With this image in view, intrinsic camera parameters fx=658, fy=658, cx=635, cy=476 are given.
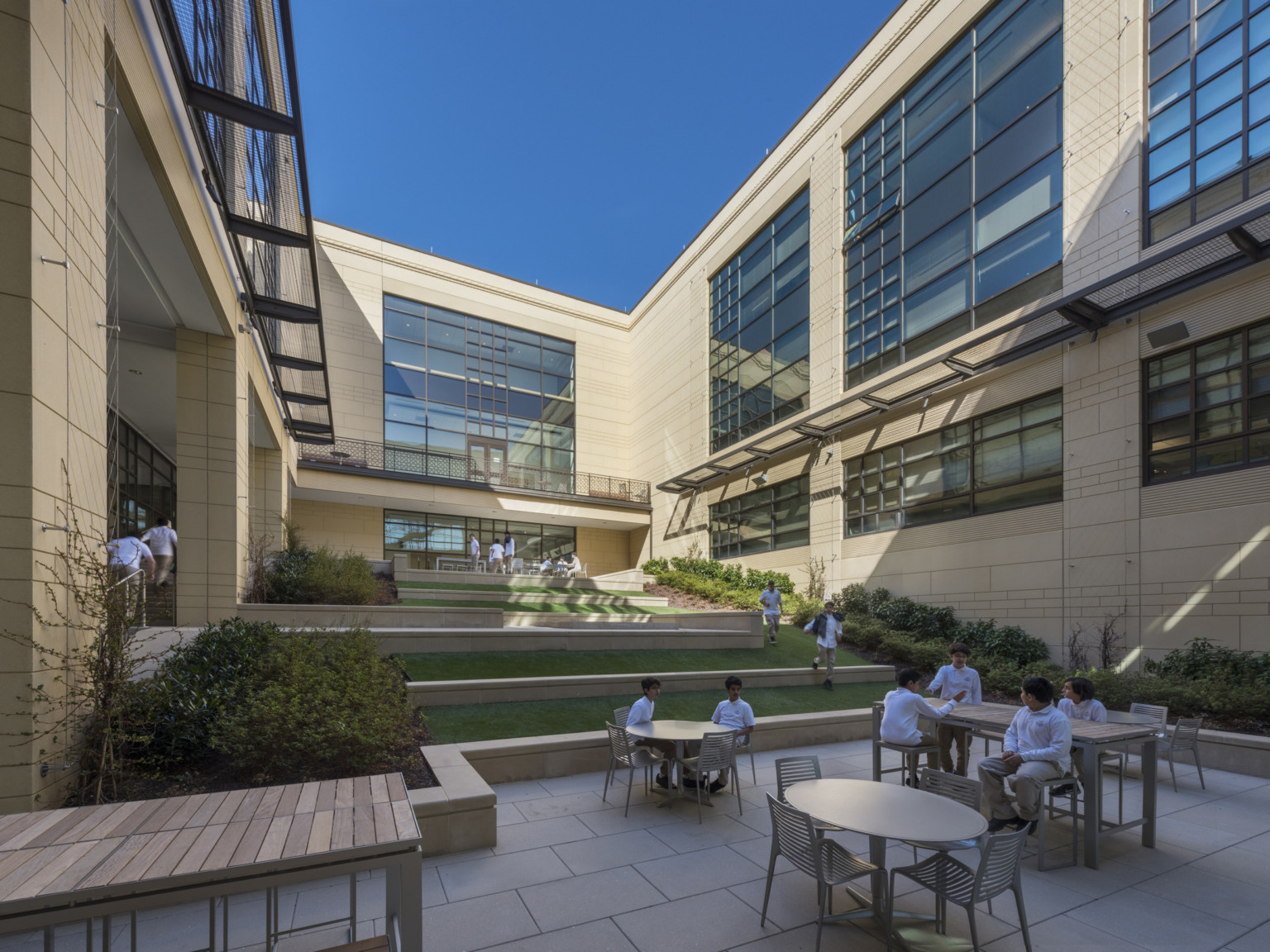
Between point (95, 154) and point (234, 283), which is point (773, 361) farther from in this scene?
point (95, 154)

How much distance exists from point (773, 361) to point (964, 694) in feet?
58.6

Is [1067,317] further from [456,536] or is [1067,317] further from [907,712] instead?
[456,536]

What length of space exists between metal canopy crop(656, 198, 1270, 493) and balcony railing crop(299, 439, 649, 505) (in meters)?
12.0

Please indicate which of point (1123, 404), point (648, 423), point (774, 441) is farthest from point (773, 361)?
point (1123, 404)

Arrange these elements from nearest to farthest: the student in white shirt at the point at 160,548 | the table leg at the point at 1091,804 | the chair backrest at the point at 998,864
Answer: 1. the chair backrest at the point at 998,864
2. the table leg at the point at 1091,804
3. the student in white shirt at the point at 160,548

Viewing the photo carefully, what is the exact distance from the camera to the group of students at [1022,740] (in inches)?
218

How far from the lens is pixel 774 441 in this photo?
2314 cm

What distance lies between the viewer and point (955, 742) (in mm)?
7340

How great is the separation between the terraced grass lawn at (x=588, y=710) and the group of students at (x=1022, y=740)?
11.5ft

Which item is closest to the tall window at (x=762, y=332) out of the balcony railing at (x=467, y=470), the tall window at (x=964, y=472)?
the tall window at (x=964, y=472)

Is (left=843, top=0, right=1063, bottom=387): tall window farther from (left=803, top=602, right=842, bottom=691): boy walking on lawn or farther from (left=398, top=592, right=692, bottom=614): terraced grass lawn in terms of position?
(left=398, top=592, right=692, bottom=614): terraced grass lawn

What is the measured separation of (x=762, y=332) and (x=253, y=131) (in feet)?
63.6

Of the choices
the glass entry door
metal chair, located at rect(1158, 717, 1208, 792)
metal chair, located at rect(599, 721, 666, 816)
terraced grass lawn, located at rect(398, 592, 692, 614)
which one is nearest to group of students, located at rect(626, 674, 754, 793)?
metal chair, located at rect(599, 721, 666, 816)

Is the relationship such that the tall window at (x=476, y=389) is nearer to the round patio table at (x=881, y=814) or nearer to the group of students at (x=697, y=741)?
the group of students at (x=697, y=741)
